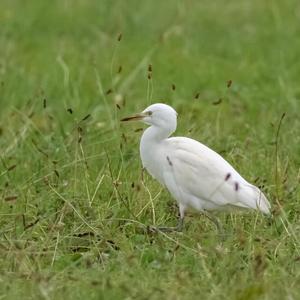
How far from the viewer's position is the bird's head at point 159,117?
20.0ft

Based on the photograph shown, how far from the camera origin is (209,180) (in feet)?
19.6

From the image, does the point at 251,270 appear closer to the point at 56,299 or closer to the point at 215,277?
the point at 215,277

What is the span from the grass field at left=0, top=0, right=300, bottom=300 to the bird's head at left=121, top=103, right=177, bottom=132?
16.1 inches

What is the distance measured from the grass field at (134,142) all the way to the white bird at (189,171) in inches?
6.2

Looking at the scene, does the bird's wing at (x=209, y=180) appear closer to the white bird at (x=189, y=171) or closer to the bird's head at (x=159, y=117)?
the white bird at (x=189, y=171)

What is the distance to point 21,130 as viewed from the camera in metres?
7.68

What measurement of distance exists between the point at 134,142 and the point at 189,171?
1471 mm

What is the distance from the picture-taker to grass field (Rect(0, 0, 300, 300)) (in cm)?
545

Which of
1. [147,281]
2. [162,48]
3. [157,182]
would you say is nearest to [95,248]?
[147,281]

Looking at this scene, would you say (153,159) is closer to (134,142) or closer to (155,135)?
(155,135)

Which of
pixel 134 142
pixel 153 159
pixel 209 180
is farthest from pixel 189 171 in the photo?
pixel 134 142

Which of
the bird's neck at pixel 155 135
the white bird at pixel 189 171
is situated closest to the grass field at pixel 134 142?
the white bird at pixel 189 171

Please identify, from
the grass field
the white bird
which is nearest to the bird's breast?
the white bird

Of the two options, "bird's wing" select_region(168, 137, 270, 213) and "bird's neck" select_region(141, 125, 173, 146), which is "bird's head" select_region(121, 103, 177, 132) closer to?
"bird's neck" select_region(141, 125, 173, 146)
